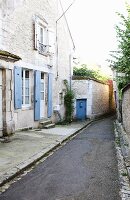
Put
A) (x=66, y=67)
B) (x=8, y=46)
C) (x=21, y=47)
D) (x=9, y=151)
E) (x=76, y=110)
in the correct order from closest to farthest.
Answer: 1. (x=9, y=151)
2. (x=8, y=46)
3. (x=21, y=47)
4. (x=66, y=67)
5. (x=76, y=110)

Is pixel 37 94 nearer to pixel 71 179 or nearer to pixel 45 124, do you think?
pixel 45 124

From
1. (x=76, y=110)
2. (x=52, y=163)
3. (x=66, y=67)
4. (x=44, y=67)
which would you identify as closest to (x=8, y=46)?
(x=44, y=67)

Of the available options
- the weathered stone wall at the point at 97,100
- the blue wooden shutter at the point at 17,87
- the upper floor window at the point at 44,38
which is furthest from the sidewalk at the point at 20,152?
the weathered stone wall at the point at 97,100

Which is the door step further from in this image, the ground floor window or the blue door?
the blue door

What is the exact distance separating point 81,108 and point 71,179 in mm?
19296

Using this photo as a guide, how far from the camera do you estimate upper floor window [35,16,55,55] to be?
16.7 meters

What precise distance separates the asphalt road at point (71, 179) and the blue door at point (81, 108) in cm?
1573

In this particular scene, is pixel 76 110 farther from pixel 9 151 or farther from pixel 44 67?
pixel 9 151

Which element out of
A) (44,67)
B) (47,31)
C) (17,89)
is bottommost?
(17,89)

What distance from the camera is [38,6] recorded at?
16.5m

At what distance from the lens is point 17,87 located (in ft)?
44.8

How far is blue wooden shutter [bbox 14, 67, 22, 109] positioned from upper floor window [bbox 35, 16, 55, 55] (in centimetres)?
308

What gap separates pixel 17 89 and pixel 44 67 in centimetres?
402

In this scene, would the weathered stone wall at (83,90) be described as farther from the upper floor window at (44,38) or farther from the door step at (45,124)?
the door step at (45,124)
